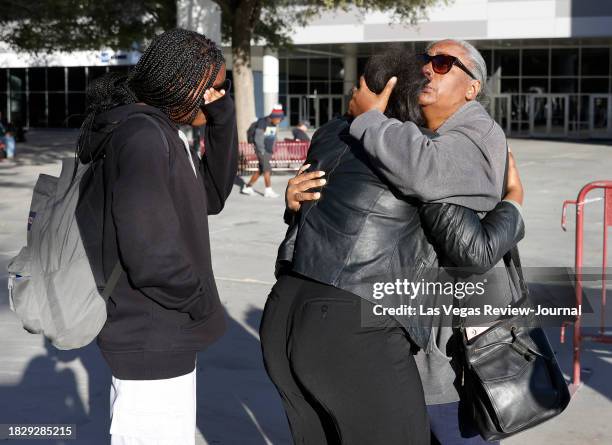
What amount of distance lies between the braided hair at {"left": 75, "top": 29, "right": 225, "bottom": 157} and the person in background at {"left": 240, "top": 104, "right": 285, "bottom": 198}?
1312 centimetres

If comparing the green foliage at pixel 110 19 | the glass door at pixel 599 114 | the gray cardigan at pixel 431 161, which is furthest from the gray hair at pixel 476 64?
the glass door at pixel 599 114

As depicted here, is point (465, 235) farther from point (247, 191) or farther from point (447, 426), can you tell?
point (247, 191)

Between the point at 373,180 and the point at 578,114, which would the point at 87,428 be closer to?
the point at 373,180

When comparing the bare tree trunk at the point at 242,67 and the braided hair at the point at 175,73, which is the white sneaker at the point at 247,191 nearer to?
the bare tree trunk at the point at 242,67

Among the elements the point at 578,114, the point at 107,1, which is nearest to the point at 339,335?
the point at 107,1

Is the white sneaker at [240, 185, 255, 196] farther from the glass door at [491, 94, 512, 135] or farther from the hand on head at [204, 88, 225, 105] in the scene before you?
the glass door at [491, 94, 512, 135]

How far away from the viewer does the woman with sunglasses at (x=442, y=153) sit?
235 centimetres

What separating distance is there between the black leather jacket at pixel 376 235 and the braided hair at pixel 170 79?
50 centimetres

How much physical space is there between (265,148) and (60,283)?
45.1ft

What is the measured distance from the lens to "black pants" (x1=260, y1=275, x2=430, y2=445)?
245 cm

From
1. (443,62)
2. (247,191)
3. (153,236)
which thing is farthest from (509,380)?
(247,191)

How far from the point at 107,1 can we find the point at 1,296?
18.7m

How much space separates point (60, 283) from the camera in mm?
2463

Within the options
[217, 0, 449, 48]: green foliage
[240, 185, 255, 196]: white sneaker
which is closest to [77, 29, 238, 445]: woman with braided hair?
[240, 185, 255, 196]: white sneaker
